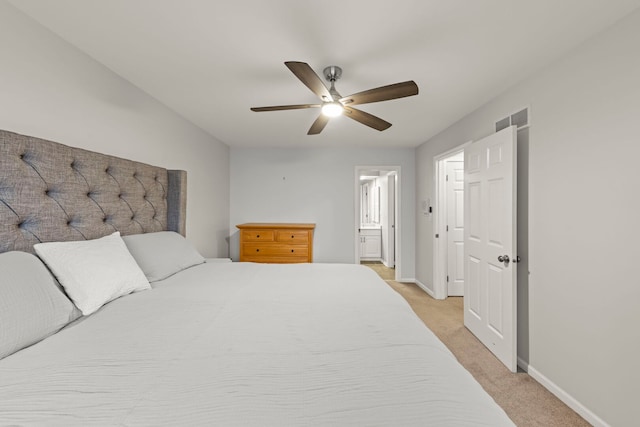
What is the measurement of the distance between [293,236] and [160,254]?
204cm

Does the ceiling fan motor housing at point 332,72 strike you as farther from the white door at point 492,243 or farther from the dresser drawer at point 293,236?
the dresser drawer at point 293,236

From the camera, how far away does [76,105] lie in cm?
173

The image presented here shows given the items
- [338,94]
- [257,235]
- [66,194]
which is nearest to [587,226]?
[338,94]

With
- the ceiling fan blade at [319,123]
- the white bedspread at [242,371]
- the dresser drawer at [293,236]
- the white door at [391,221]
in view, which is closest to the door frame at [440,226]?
the white door at [391,221]

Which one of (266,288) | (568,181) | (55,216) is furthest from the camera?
(568,181)

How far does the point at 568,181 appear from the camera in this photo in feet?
5.91

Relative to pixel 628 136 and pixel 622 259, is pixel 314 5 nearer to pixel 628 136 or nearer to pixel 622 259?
pixel 628 136

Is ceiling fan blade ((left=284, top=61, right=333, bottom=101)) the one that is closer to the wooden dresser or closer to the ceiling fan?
the ceiling fan

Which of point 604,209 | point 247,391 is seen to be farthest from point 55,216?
point 604,209

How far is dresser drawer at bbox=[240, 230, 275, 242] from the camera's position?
384cm

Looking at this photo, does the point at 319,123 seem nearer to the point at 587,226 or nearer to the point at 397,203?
the point at 587,226

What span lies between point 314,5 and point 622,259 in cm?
206

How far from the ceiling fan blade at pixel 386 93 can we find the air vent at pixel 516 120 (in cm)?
107

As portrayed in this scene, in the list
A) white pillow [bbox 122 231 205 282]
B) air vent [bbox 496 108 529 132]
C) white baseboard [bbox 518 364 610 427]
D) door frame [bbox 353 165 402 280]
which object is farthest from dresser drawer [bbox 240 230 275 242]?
white baseboard [bbox 518 364 610 427]
